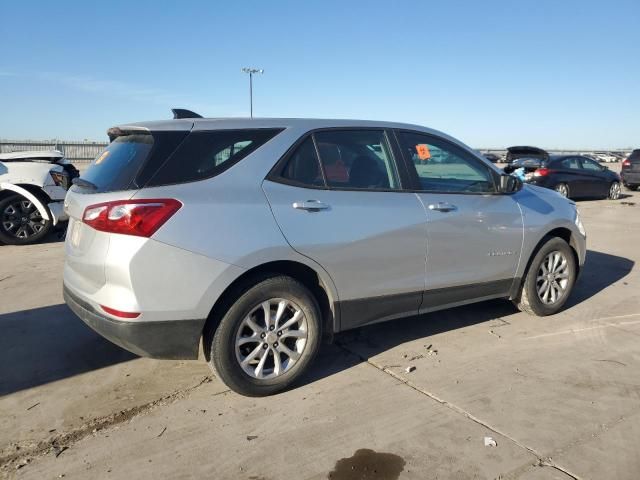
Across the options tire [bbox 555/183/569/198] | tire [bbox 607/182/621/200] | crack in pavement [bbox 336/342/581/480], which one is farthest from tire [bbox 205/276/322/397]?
tire [bbox 607/182/621/200]

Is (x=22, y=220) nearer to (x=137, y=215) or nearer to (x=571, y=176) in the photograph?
(x=137, y=215)

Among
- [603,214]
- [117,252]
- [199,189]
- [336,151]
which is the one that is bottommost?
[603,214]

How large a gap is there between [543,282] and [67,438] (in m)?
4.14

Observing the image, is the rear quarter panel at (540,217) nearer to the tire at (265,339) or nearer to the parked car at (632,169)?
the tire at (265,339)

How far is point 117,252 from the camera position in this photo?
2865 millimetres

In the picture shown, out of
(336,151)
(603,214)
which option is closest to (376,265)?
(336,151)

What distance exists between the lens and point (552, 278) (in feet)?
16.1

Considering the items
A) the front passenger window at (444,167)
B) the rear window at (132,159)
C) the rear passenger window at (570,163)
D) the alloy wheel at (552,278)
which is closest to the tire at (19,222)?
the rear window at (132,159)

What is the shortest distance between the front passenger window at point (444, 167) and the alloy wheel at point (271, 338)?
1.46 meters

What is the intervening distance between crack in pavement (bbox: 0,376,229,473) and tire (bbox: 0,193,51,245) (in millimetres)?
6052

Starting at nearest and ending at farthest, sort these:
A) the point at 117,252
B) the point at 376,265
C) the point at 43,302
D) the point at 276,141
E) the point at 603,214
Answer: the point at 117,252, the point at 276,141, the point at 376,265, the point at 43,302, the point at 603,214

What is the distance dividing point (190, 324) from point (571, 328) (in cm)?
349

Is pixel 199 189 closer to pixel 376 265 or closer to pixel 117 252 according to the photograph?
pixel 117 252

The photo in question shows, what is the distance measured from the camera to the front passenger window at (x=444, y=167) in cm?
400
